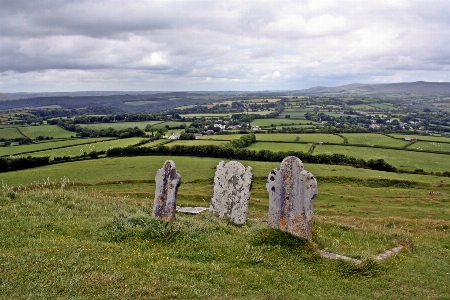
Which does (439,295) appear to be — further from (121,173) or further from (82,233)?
(121,173)

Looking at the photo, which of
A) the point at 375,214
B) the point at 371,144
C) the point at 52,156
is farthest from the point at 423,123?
→ the point at 52,156

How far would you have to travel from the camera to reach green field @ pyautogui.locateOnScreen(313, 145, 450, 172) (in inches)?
2325

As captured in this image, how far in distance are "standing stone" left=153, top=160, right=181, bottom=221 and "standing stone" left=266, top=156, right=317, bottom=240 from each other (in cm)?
467

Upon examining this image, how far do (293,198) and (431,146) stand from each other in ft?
253

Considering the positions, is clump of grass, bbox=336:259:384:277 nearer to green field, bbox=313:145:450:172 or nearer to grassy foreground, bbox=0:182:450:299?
grassy foreground, bbox=0:182:450:299

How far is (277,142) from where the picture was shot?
7962cm

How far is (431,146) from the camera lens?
76.8 meters

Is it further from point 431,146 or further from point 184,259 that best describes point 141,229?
point 431,146

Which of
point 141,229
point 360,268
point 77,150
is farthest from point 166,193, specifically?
point 77,150

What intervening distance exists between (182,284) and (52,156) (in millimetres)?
66348

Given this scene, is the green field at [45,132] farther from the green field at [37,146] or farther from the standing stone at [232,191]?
the standing stone at [232,191]

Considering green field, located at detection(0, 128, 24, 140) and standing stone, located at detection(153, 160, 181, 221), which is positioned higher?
standing stone, located at detection(153, 160, 181, 221)

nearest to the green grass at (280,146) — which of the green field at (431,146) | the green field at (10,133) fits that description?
the green field at (431,146)

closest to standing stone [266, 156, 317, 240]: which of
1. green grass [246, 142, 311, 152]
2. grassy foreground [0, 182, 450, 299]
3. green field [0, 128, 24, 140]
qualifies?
grassy foreground [0, 182, 450, 299]
